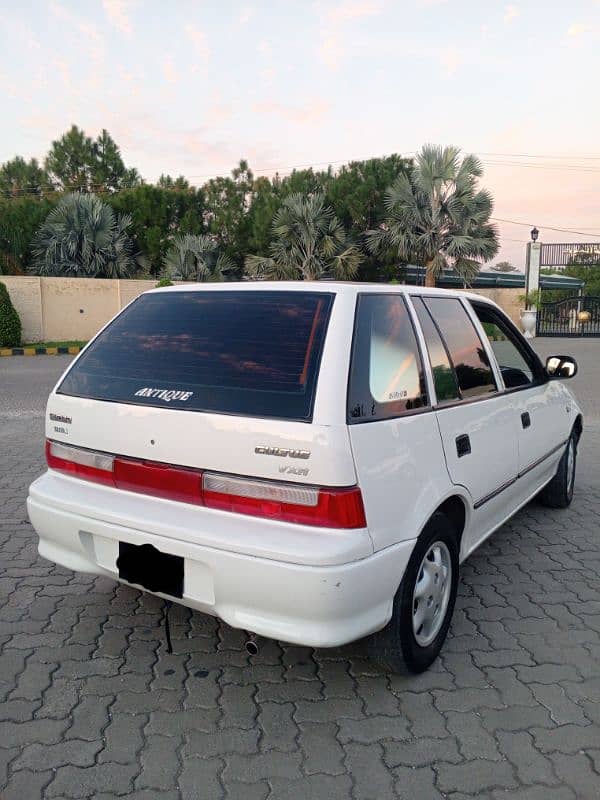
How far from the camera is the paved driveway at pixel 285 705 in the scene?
2.20 m

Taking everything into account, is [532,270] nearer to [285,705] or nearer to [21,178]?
[285,705]

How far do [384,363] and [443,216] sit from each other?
24649 mm

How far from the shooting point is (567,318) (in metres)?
27.8

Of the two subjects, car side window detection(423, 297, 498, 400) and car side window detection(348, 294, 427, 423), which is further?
car side window detection(423, 297, 498, 400)

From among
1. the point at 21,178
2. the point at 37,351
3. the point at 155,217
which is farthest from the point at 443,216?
the point at 21,178

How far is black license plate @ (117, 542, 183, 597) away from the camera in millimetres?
2525

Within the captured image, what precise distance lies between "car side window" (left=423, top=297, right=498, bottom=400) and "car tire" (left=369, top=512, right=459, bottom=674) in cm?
75

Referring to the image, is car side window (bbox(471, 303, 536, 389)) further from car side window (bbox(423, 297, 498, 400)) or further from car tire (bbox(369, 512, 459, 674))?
car tire (bbox(369, 512, 459, 674))

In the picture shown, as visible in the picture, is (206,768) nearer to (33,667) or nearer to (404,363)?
(33,667)

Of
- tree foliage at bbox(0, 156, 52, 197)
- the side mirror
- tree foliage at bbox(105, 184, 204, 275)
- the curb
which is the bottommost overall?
the curb

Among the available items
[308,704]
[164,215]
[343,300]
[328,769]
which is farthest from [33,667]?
[164,215]

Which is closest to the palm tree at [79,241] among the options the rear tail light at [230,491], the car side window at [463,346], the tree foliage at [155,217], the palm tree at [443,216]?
the tree foliage at [155,217]

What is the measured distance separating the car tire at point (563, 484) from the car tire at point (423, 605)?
7.51 ft

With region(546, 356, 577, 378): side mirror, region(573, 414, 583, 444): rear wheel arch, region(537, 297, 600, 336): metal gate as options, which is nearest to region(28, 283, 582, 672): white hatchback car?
region(546, 356, 577, 378): side mirror
